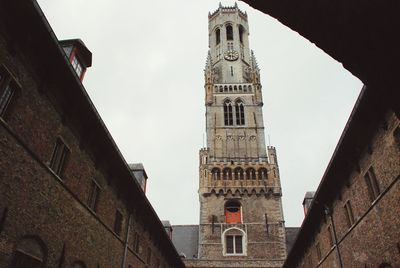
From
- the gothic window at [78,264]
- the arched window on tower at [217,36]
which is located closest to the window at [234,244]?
the gothic window at [78,264]

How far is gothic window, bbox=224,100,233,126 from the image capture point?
149 feet

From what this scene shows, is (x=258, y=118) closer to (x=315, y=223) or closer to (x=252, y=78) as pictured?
(x=252, y=78)

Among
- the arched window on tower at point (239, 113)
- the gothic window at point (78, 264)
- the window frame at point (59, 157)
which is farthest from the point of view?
the arched window on tower at point (239, 113)

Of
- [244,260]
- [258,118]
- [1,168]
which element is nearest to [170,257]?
[244,260]

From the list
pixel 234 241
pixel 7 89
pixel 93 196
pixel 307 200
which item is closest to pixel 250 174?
pixel 234 241

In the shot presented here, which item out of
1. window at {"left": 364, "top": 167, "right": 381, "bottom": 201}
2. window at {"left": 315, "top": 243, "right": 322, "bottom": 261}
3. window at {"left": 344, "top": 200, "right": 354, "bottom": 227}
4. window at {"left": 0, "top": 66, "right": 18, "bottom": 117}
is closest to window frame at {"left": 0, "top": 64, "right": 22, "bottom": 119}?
window at {"left": 0, "top": 66, "right": 18, "bottom": 117}

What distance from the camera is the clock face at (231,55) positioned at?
53556 millimetres

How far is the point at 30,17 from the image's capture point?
26.1ft

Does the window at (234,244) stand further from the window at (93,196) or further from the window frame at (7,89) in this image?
the window frame at (7,89)

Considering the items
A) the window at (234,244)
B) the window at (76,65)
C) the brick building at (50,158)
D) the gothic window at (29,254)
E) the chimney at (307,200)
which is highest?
the chimney at (307,200)

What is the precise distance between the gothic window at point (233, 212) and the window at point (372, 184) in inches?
1061

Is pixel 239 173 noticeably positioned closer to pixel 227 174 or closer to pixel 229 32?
pixel 227 174

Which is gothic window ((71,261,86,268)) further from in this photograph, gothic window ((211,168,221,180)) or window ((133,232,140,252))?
gothic window ((211,168,221,180))

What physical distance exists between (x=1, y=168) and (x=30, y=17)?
3.48 m
